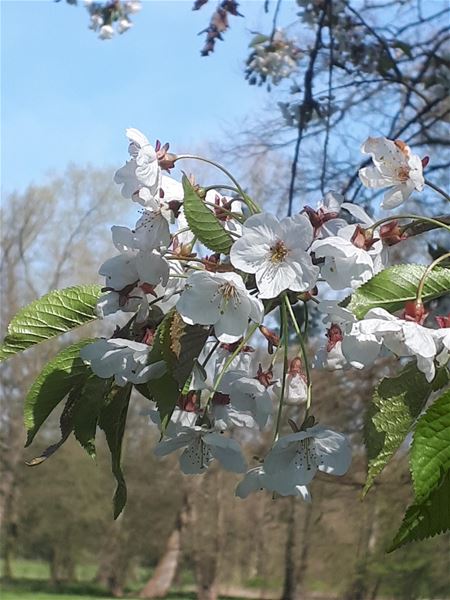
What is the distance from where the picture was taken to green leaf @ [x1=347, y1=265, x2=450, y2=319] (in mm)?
608

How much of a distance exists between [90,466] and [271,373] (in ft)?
42.8

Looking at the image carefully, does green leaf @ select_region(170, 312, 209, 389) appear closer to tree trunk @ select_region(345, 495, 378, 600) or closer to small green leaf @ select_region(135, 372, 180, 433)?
small green leaf @ select_region(135, 372, 180, 433)

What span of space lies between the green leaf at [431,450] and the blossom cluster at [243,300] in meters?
0.09

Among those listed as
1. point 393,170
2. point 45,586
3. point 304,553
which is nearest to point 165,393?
point 393,170

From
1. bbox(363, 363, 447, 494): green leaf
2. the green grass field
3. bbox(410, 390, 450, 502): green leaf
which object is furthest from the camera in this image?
the green grass field

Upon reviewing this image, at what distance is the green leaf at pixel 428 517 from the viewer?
49 centimetres

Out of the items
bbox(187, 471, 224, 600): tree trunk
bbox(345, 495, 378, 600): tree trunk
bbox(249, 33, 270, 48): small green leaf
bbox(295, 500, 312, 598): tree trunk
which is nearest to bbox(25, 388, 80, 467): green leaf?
bbox(249, 33, 270, 48): small green leaf

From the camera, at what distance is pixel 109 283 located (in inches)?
26.7

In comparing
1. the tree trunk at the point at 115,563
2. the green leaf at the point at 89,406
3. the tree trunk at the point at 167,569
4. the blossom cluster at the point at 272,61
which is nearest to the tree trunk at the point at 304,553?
the tree trunk at the point at 167,569

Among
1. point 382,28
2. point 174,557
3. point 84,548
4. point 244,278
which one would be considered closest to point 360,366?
point 244,278

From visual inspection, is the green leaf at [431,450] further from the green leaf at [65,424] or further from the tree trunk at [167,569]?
the tree trunk at [167,569]

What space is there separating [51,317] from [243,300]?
20 centimetres

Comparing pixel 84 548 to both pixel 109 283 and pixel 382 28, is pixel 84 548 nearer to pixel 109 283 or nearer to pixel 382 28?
pixel 382 28

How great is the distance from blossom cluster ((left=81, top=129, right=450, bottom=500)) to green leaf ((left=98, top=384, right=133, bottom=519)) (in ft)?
0.12
